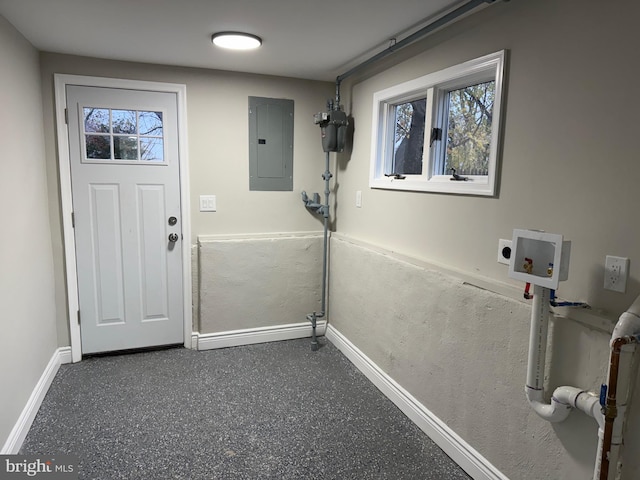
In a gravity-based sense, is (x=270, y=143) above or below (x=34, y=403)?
above

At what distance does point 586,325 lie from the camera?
148 centimetres

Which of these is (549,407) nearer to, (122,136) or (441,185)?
(441,185)

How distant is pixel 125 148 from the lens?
3.00 metres

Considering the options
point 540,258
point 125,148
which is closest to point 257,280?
point 125,148

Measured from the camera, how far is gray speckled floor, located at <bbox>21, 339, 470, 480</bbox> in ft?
6.63

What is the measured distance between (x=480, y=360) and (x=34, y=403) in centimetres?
244

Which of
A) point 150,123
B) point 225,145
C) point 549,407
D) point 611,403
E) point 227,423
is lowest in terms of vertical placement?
point 227,423

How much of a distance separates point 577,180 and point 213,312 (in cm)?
269

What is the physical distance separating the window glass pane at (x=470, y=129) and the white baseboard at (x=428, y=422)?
134 centimetres

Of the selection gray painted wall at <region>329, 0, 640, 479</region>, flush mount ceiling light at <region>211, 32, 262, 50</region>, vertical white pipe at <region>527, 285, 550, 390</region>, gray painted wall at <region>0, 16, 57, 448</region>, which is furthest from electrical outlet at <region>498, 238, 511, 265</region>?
gray painted wall at <region>0, 16, 57, 448</region>

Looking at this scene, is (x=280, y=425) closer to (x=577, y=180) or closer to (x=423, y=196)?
(x=423, y=196)

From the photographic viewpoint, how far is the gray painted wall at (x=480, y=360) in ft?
4.98

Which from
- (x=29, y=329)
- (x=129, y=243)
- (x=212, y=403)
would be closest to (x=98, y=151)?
(x=129, y=243)

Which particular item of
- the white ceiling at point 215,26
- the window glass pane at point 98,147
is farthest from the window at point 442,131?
the window glass pane at point 98,147
